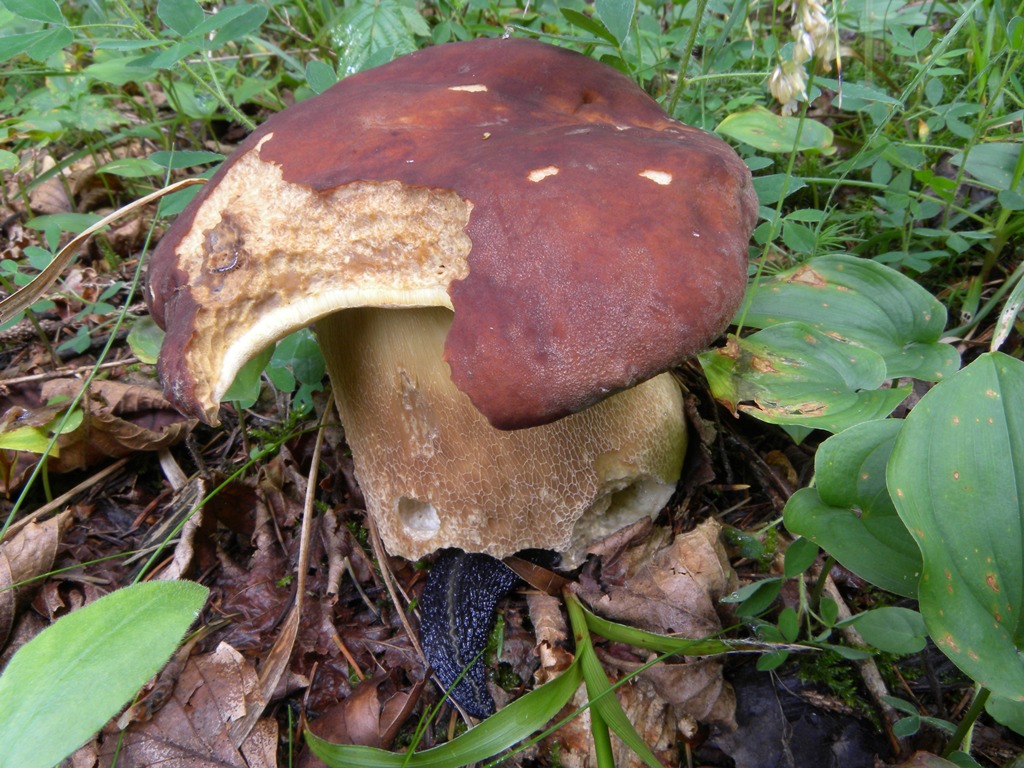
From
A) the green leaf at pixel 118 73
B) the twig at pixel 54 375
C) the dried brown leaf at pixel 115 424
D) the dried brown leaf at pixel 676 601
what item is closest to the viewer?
the dried brown leaf at pixel 676 601

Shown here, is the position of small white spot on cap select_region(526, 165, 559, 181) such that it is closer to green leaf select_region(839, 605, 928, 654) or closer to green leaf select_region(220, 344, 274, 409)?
green leaf select_region(220, 344, 274, 409)

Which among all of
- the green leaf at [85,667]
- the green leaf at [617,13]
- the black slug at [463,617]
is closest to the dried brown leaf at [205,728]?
the black slug at [463,617]

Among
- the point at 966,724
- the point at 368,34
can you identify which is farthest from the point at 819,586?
the point at 368,34

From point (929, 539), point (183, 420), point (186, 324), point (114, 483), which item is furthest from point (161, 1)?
point (929, 539)

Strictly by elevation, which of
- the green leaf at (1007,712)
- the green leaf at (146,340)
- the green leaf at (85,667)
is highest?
the green leaf at (85,667)

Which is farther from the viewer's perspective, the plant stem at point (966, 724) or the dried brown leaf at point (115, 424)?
the dried brown leaf at point (115, 424)

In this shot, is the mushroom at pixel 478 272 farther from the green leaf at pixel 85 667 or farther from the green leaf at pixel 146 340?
the green leaf at pixel 146 340

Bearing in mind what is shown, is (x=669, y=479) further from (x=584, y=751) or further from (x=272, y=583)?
(x=272, y=583)

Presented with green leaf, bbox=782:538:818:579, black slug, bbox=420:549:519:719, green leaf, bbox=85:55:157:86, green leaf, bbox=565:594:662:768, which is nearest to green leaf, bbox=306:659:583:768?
green leaf, bbox=565:594:662:768
